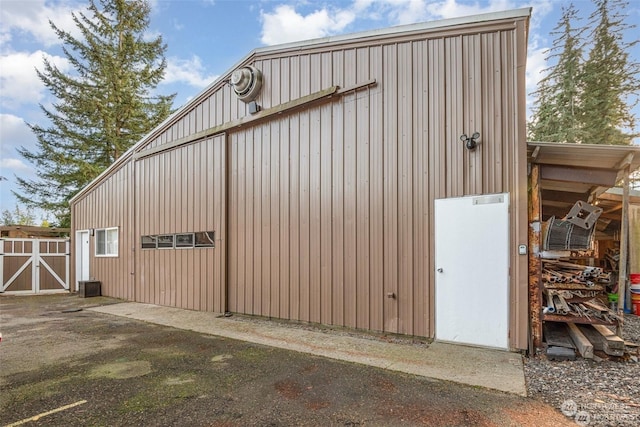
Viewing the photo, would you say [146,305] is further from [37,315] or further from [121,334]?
[121,334]

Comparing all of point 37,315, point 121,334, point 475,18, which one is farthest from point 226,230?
point 475,18

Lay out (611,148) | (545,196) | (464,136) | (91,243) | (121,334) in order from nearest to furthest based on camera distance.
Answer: (611,148)
(464,136)
(121,334)
(545,196)
(91,243)

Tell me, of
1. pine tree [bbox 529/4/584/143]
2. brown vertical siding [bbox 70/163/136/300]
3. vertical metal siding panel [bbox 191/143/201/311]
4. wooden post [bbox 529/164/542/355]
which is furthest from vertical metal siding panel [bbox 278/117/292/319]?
pine tree [bbox 529/4/584/143]

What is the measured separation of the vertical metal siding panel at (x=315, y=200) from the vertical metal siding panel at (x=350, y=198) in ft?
1.68

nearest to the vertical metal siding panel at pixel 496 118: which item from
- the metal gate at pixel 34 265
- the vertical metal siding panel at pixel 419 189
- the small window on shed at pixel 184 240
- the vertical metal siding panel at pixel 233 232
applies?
the vertical metal siding panel at pixel 419 189

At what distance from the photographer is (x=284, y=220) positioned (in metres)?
6.22

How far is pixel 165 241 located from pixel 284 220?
382 cm

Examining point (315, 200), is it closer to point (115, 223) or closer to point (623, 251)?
point (623, 251)

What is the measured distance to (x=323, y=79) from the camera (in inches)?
233

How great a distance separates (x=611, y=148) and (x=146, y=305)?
30.3ft

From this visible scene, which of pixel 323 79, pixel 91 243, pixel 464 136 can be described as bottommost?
pixel 91 243

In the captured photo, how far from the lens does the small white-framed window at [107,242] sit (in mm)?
10007

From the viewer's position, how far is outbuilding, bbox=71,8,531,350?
4.36 m

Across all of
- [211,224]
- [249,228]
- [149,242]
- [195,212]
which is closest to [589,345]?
[249,228]
